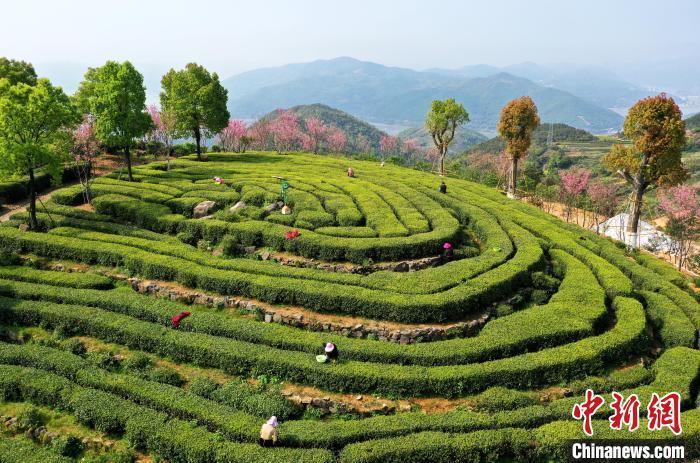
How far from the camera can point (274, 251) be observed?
2864cm

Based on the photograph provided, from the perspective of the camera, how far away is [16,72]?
49.6 m

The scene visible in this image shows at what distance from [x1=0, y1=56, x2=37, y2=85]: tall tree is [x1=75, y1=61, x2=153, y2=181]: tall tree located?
1701 cm

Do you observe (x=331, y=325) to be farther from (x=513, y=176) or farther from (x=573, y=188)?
(x=573, y=188)

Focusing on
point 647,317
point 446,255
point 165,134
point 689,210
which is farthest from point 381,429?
point 165,134

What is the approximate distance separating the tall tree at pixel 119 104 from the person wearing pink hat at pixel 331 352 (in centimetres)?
3073

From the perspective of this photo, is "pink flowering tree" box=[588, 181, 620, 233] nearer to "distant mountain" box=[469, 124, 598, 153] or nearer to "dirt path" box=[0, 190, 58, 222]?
"dirt path" box=[0, 190, 58, 222]

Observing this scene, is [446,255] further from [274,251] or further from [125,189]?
[125,189]

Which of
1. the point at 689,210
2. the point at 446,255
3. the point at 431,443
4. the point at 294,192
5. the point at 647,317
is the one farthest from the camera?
the point at 294,192

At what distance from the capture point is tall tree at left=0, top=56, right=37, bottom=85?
4896 centimetres

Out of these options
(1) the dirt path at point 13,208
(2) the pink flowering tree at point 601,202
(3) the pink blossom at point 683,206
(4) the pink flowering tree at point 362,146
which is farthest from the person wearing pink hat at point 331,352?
(4) the pink flowering tree at point 362,146

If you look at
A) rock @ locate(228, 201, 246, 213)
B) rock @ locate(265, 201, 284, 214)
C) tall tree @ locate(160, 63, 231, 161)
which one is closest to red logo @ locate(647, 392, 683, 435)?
rock @ locate(265, 201, 284, 214)

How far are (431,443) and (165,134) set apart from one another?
47.5 meters

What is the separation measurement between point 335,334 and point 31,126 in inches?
960

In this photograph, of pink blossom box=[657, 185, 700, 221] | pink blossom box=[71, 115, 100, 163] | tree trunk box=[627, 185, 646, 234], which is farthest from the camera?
pink blossom box=[71, 115, 100, 163]
